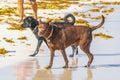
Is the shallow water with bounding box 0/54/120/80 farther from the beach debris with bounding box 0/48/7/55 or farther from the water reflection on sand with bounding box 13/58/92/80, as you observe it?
the beach debris with bounding box 0/48/7/55

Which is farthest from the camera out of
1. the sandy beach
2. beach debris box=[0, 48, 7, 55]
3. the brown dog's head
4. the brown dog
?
beach debris box=[0, 48, 7, 55]

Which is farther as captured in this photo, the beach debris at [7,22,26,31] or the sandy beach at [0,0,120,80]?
the beach debris at [7,22,26,31]

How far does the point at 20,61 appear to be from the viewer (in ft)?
35.1

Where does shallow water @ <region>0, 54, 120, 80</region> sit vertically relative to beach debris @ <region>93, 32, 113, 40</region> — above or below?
above

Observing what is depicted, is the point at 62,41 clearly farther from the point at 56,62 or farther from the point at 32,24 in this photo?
the point at 32,24

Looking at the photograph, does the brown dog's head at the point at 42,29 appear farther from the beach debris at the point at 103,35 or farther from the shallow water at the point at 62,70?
the beach debris at the point at 103,35

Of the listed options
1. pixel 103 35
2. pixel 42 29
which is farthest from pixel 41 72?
pixel 103 35

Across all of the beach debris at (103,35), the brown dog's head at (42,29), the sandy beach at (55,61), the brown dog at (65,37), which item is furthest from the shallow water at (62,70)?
the beach debris at (103,35)

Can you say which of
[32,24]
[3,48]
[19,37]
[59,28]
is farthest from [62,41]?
[19,37]

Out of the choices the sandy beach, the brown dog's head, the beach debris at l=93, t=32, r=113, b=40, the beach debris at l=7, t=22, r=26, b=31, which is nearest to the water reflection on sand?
the sandy beach

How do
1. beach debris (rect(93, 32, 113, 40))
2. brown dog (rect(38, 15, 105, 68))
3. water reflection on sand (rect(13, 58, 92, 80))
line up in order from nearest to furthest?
water reflection on sand (rect(13, 58, 92, 80)) < brown dog (rect(38, 15, 105, 68)) < beach debris (rect(93, 32, 113, 40))

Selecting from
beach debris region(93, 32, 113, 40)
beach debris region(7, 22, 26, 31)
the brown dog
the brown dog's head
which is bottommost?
beach debris region(7, 22, 26, 31)

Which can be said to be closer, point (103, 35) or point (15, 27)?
point (103, 35)

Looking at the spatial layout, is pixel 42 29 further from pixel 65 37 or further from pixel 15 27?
pixel 15 27
